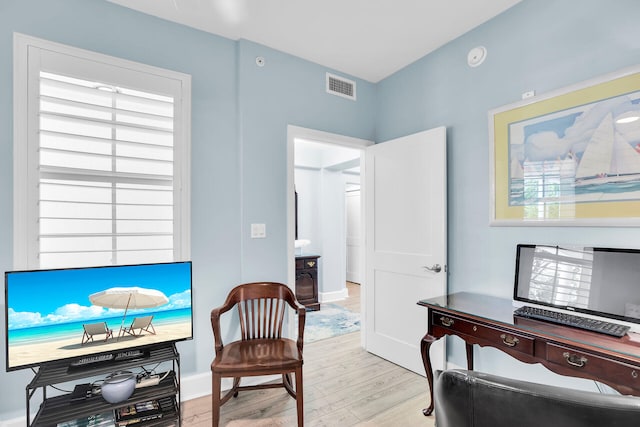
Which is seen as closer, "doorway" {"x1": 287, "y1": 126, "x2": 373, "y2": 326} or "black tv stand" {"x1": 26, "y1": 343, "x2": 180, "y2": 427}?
"black tv stand" {"x1": 26, "y1": 343, "x2": 180, "y2": 427}

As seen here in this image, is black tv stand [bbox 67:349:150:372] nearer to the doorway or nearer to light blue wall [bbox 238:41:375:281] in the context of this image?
light blue wall [bbox 238:41:375:281]

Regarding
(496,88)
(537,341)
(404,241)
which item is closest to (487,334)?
(537,341)

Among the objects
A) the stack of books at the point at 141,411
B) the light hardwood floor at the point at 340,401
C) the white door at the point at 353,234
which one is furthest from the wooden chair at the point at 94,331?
the white door at the point at 353,234

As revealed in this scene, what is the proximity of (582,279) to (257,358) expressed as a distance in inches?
75.2

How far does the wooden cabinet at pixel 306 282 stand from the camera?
4621 mm

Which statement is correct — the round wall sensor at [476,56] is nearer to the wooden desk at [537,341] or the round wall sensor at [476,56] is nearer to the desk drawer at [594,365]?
the wooden desk at [537,341]

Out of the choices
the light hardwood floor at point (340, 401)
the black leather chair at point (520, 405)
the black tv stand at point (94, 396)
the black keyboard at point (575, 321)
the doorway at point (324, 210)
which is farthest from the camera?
the doorway at point (324, 210)

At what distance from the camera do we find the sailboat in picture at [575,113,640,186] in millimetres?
1682

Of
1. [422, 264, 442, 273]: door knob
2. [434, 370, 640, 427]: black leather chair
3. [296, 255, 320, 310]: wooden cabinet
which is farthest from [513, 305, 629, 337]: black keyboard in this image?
[296, 255, 320, 310]: wooden cabinet

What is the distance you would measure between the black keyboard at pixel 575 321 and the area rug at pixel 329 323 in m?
2.24

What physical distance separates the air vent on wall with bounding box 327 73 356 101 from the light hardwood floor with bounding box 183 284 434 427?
252cm

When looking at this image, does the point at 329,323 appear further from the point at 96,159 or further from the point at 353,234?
the point at 353,234

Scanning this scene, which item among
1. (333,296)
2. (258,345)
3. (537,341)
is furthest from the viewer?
(333,296)

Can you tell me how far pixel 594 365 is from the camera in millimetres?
1435
